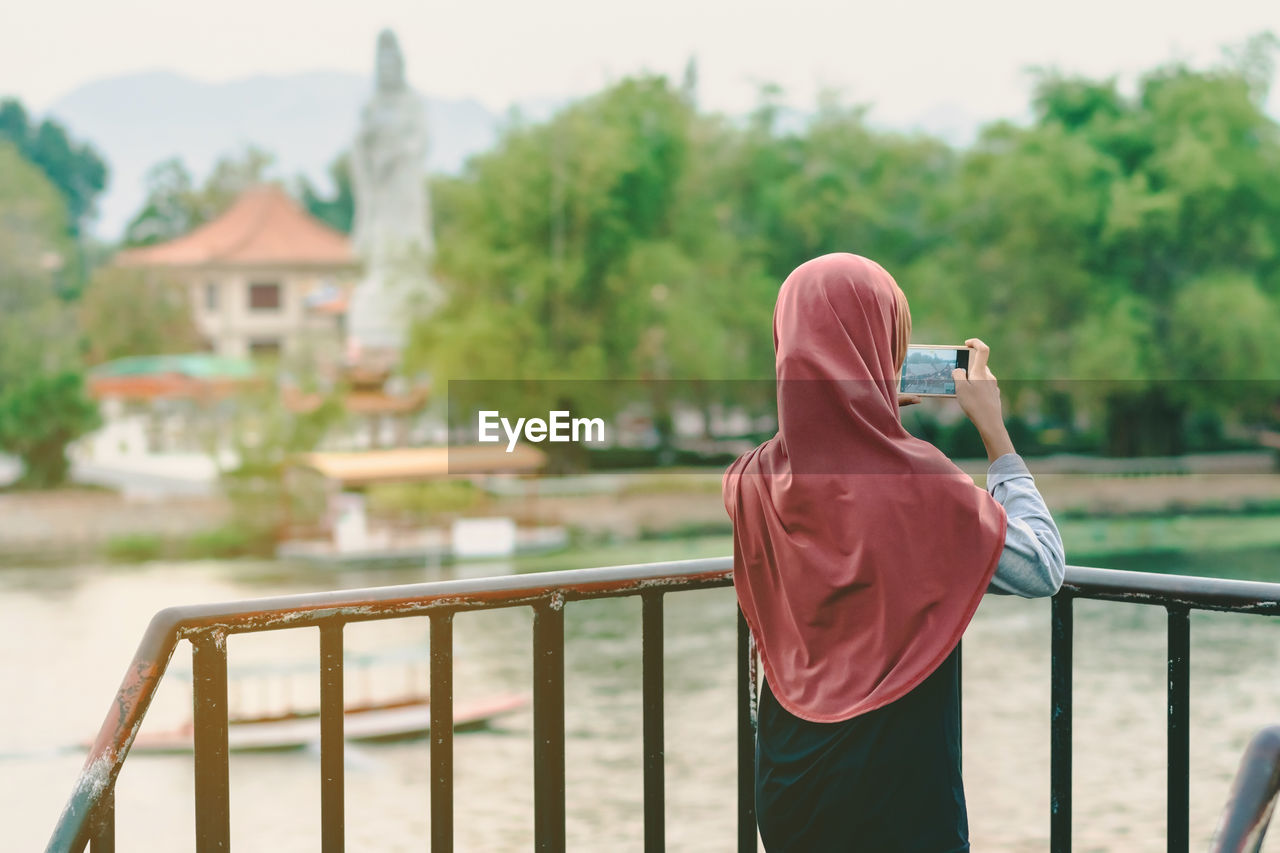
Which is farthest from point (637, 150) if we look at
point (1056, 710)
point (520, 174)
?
point (1056, 710)

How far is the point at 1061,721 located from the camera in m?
2.02

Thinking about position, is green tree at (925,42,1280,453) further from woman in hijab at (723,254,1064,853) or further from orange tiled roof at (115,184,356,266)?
woman in hijab at (723,254,1064,853)

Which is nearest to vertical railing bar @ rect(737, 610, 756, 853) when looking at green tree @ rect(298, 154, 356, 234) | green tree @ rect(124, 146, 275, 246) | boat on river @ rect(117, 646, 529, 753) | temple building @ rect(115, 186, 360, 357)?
boat on river @ rect(117, 646, 529, 753)

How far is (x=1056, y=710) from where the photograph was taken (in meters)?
2.04

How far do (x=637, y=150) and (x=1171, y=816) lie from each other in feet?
99.2

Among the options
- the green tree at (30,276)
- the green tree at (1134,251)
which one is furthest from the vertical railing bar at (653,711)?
the green tree at (30,276)

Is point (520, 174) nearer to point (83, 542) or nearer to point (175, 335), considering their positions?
point (83, 542)

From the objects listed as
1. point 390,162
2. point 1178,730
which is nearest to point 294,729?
point 1178,730

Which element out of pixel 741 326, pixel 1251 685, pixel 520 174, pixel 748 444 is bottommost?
pixel 1251 685

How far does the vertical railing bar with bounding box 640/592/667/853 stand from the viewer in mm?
2057

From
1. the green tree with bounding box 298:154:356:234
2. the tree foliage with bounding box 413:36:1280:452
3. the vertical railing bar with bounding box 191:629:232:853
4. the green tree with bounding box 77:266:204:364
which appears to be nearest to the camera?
the vertical railing bar with bounding box 191:629:232:853

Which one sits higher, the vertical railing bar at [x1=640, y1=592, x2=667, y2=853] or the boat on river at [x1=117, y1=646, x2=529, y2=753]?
the vertical railing bar at [x1=640, y1=592, x2=667, y2=853]

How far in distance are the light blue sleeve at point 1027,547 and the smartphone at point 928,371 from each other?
0.14m

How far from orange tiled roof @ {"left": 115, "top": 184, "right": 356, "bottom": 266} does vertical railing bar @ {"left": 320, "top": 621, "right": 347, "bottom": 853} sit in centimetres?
4717
